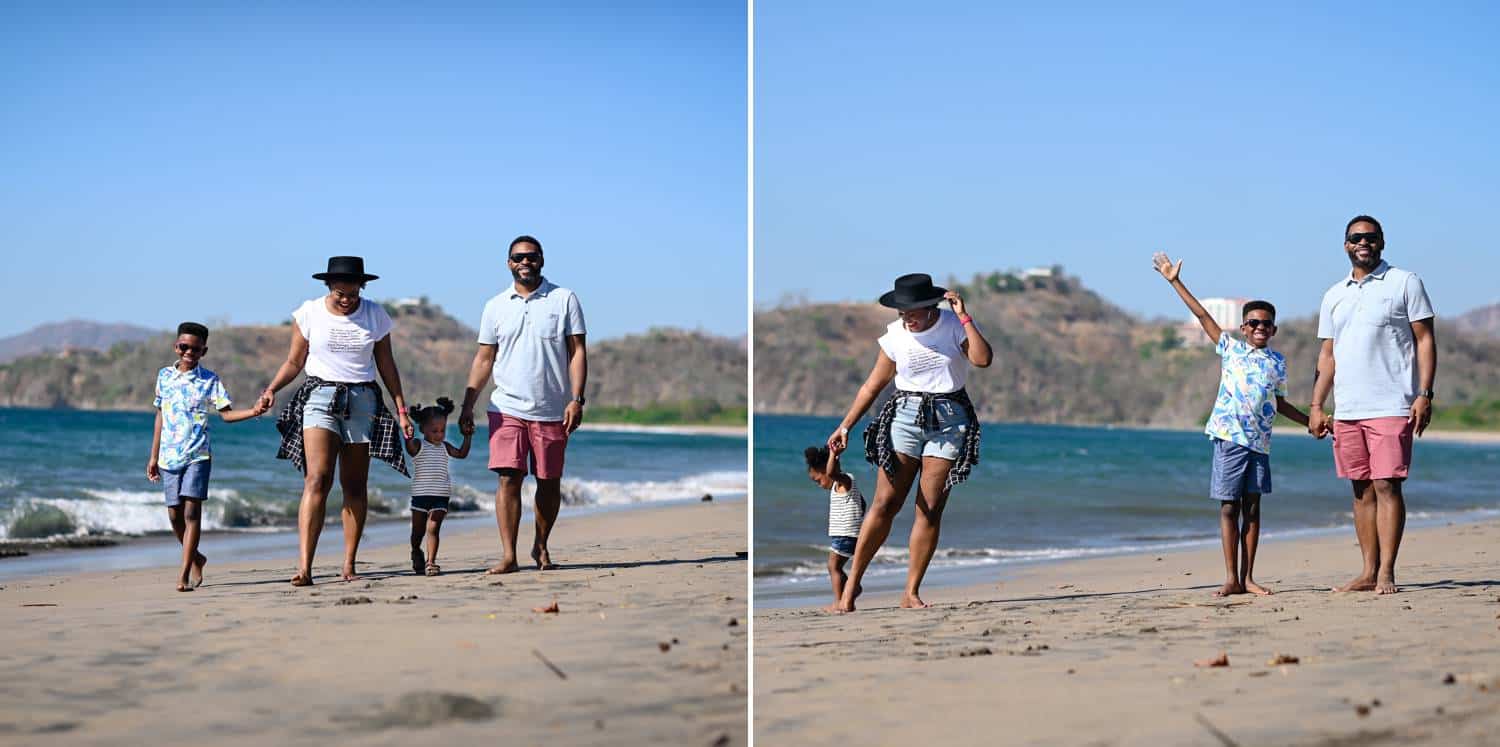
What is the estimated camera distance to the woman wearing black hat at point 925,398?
18.5ft

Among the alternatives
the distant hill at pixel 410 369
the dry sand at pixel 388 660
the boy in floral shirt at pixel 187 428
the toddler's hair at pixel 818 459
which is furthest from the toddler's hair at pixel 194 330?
the distant hill at pixel 410 369

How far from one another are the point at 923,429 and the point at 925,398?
119mm

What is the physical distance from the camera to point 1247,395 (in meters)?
6.41

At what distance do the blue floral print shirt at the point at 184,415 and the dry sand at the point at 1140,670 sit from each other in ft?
8.40

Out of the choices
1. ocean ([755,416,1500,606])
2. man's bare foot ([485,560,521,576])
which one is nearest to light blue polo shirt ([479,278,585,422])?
man's bare foot ([485,560,521,576])

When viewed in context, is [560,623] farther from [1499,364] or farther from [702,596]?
[1499,364]

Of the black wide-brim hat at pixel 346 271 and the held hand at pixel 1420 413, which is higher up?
the black wide-brim hat at pixel 346 271

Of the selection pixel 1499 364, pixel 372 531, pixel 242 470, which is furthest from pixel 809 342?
pixel 372 531

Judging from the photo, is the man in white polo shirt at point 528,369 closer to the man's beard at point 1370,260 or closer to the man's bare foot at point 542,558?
the man's bare foot at point 542,558

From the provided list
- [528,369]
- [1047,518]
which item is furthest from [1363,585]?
[1047,518]

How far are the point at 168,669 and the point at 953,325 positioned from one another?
301cm

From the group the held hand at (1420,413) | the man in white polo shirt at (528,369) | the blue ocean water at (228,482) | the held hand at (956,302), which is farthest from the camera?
the blue ocean water at (228,482)

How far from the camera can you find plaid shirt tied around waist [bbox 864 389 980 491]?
5.67m

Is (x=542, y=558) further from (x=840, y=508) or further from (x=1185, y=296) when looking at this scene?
(x=1185, y=296)
